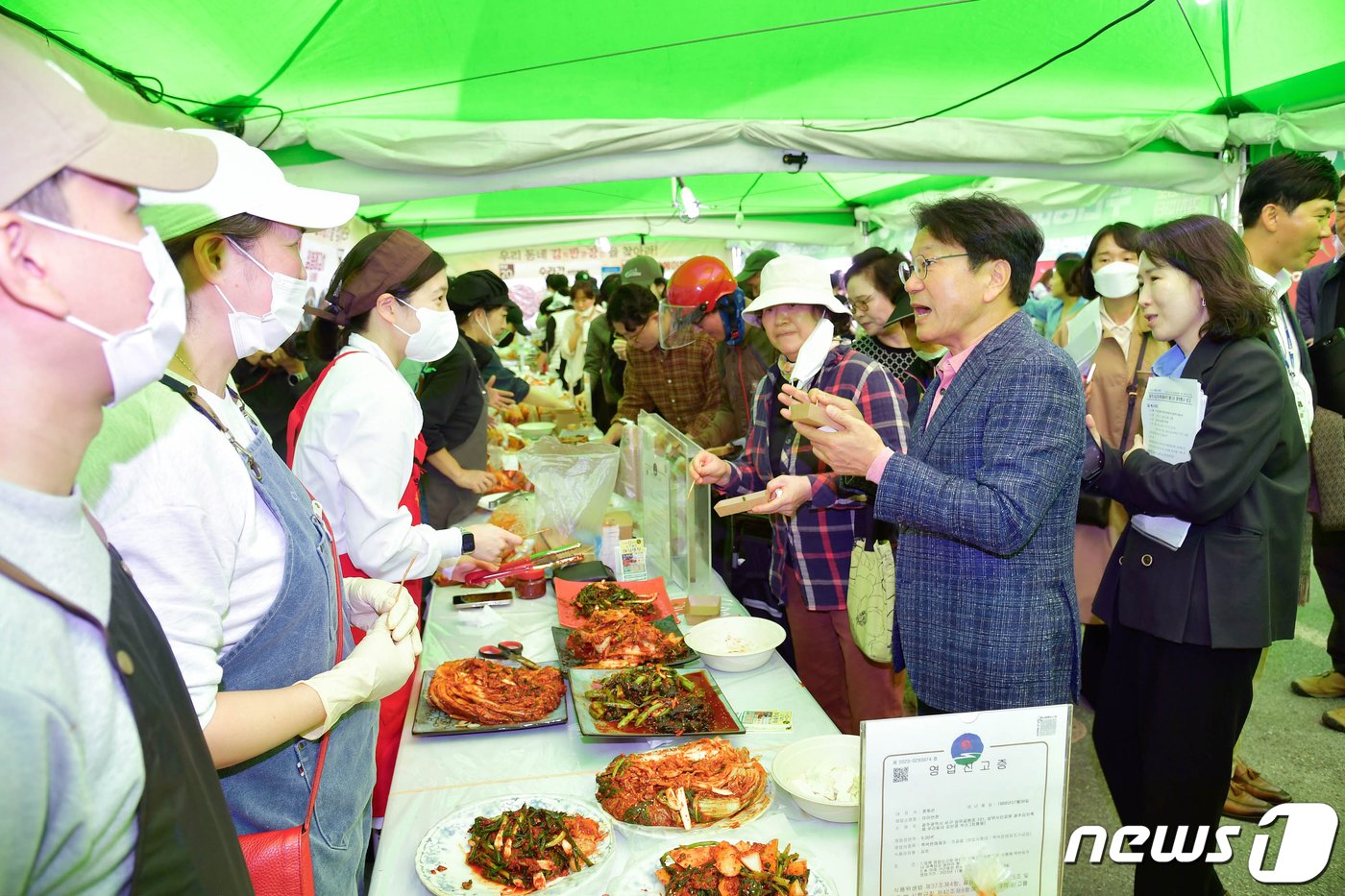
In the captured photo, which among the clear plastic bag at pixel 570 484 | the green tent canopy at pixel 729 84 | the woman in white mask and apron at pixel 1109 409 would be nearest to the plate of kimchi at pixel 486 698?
the clear plastic bag at pixel 570 484

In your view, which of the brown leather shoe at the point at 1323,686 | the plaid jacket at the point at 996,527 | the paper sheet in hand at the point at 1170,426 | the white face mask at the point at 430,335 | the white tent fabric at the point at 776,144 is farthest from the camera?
the white tent fabric at the point at 776,144

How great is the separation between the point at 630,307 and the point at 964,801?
3.56m

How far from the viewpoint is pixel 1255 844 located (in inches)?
98.9

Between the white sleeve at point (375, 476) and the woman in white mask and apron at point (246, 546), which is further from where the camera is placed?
the white sleeve at point (375, 476)

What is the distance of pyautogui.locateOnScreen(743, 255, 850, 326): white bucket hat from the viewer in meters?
2.63

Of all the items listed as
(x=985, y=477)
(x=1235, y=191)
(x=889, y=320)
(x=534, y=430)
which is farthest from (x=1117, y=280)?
(x=534, y=430)

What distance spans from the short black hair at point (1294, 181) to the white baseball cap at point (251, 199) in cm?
258

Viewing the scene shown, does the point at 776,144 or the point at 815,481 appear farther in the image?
the point at 776,144

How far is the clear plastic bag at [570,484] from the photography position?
311 cm

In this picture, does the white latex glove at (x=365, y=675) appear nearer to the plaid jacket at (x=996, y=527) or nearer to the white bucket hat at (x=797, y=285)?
the plaid jacket at (x=996, y=527)

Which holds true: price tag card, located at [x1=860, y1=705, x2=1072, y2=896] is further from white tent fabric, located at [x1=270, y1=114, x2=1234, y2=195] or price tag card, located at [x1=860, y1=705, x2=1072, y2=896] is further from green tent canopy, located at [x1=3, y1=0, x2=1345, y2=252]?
white tent fabric, located at [x1=270, y1=114, x2=1234, y2=195]

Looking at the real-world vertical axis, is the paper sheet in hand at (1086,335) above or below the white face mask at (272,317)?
below

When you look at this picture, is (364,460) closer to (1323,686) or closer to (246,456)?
(246,456)

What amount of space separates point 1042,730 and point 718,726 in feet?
2.53
